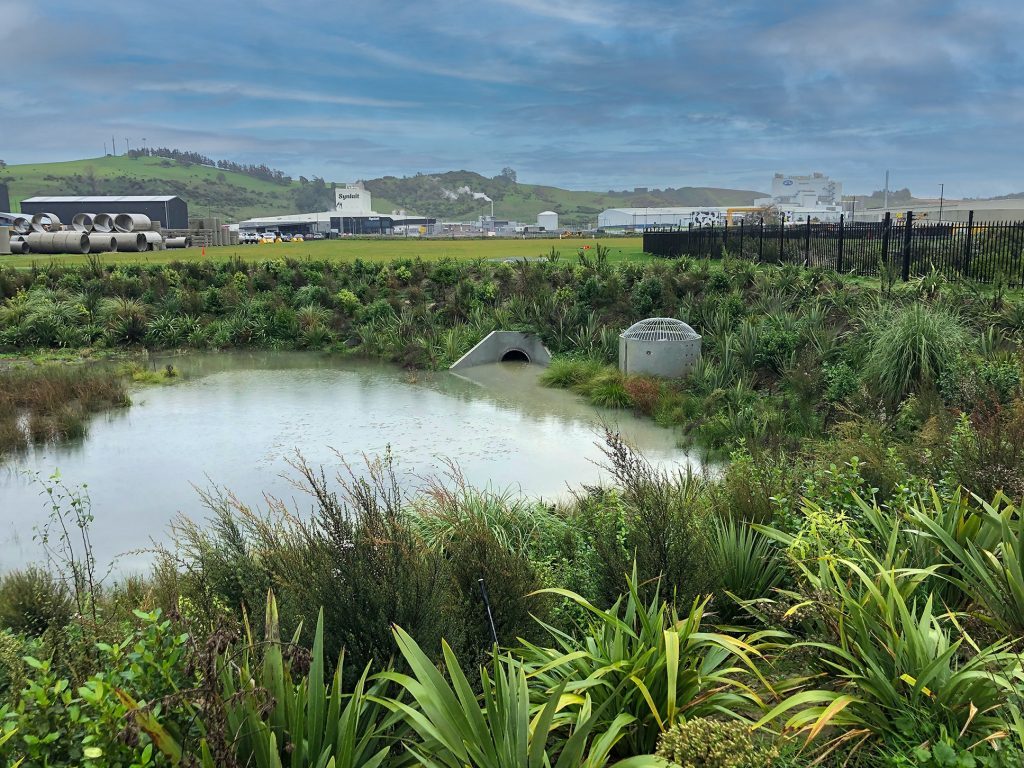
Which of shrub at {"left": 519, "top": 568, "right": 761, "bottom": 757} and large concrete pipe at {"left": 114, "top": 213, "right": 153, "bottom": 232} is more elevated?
large concrete pipe at {"left": 114, "top": 213, "right": 153, "bottom": 232}

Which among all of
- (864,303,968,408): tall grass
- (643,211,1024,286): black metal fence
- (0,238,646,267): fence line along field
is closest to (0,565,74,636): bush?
(864,303,968,408): tall grass

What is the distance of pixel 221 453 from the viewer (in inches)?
428

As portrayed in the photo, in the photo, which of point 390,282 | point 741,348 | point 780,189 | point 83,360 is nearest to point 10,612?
point 741,348

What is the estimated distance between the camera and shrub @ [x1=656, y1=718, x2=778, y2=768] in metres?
2.54

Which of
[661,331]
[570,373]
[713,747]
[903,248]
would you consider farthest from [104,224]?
[713,747]

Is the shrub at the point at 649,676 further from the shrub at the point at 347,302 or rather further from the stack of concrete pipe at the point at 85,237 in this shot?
the stack of concrete pipe at the point at 85,237

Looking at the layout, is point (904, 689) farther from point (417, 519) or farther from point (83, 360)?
point (83, 360)

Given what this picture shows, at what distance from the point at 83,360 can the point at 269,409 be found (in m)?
8.26

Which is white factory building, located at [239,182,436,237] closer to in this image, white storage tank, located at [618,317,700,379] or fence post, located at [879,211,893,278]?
fence post, located at [879,211,893,278]

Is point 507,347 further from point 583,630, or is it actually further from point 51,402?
point 583,630

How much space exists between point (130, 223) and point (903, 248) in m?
47.4

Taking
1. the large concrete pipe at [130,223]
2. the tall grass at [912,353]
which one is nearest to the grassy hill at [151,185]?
the large concrete pipe at [130,223]

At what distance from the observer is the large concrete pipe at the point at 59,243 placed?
134 ft

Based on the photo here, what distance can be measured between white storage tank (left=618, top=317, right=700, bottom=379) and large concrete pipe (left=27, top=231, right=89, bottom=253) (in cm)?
3464
